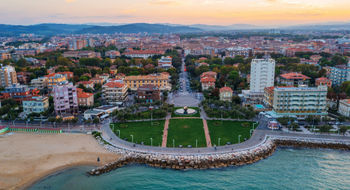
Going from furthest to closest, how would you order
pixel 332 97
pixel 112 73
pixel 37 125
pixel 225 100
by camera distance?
pixel 112 73 → pixel 225 100 → pixel 332 97 → pixel 37 125

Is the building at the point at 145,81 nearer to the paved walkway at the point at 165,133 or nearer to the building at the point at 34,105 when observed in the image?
the building at the point at 34,105

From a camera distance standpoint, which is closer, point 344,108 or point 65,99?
point 344,108

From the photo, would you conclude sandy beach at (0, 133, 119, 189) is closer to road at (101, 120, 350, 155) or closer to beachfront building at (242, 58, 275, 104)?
road at (101, 120, 350, 155)

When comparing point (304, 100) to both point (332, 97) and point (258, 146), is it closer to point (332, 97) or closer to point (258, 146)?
point (332, 97)

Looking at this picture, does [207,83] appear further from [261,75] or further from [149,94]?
[149,94]

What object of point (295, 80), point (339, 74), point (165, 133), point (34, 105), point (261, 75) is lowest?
point (165, 133)

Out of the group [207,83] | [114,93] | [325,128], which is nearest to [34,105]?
[114,93]

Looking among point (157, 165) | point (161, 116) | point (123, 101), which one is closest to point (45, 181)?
point (157, 165)
